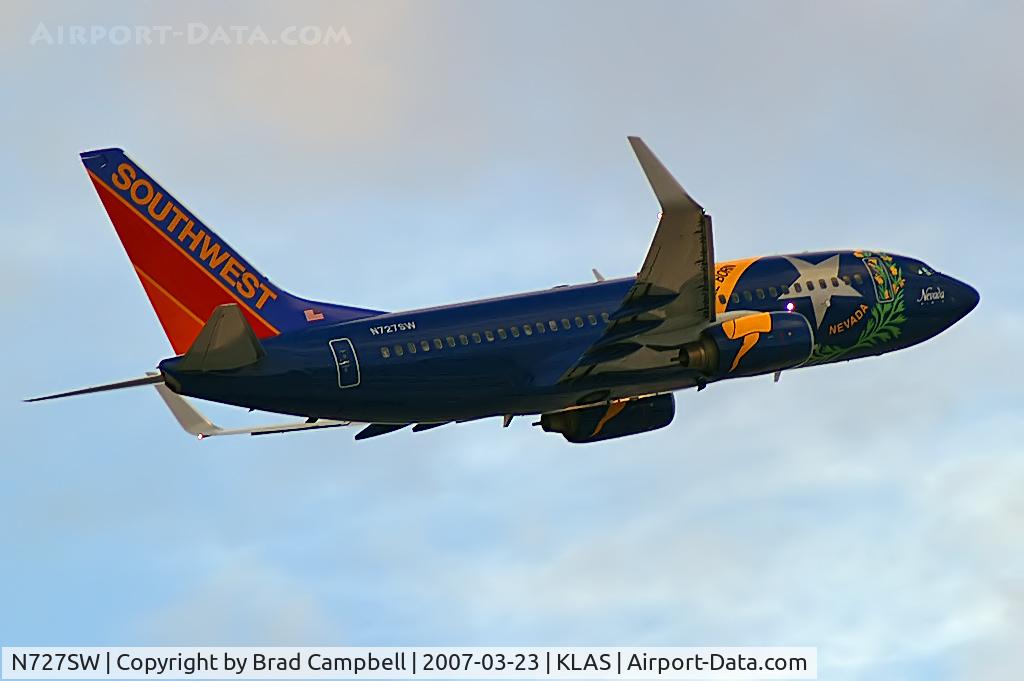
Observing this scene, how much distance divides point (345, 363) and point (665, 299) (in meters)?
9.35

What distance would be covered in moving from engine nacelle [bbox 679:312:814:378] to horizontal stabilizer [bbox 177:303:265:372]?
533 inches

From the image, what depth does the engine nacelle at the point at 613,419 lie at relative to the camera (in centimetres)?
5909

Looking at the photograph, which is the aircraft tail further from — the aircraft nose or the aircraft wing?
the aircraft nose

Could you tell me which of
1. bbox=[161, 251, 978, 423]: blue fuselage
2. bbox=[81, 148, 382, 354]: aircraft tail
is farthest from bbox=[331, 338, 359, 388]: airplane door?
bbox=[81, 148, 382, 354]: aircraft tail

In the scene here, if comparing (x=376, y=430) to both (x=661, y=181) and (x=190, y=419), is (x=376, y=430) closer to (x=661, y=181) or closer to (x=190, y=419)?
(x=190, y=419)

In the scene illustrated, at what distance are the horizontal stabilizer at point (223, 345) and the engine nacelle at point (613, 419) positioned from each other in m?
13.6

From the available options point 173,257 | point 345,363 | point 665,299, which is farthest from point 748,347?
point 173,257

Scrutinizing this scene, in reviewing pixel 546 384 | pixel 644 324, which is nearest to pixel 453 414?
pixel 546 384

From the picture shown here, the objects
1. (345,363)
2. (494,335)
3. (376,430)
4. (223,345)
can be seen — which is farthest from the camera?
(376,430)

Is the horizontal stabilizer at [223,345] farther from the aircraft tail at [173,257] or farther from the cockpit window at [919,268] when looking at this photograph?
the cockpit window at [919,268]

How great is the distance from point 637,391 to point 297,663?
1447cm

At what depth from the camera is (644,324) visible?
177 ft

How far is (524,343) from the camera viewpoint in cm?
5478

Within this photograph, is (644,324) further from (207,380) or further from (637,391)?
(207,380)
